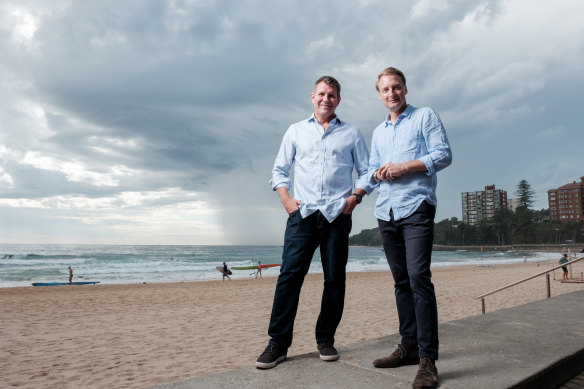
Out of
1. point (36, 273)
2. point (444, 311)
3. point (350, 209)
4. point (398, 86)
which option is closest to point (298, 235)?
point (350, 209)

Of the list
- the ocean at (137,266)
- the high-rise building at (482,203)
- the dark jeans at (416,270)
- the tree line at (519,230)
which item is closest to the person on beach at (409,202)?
the dark jeans at (416,270)

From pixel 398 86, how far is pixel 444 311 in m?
8.98

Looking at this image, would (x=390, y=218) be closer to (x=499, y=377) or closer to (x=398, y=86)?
(x=398, y=86)

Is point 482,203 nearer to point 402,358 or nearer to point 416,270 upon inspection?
point 402,358

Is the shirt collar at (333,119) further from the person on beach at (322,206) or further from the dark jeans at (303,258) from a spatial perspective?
the dark jeans at (303,258)

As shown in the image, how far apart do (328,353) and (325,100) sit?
1.56 meters

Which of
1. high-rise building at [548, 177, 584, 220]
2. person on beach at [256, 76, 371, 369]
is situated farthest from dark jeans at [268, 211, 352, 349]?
high-rise building at [548, 177, 584, 220]

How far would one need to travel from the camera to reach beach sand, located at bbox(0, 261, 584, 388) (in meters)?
5.05

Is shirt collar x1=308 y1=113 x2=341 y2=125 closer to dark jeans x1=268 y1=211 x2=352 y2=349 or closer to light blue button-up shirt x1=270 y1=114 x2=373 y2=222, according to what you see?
light blue button-up shirt x1=270 y1=114 x2=373 y2=222

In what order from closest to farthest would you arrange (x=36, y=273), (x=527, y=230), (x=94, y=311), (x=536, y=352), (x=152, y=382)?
(x=536, y=352) → (x=152, y=382) → (x=94, y=311) → (x=36, y=273) → (x=527, y=230)

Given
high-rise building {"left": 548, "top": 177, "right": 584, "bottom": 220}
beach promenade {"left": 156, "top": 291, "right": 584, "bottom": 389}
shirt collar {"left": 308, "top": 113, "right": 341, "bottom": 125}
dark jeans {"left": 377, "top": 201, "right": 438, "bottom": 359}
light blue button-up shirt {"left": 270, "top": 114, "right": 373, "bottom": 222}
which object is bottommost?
beach promenade {"left": 156, "top": 291, "right": 584, "bottom": 389}

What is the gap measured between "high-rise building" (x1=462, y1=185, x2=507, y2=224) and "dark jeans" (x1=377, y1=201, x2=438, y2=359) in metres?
160

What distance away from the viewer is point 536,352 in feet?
8.05

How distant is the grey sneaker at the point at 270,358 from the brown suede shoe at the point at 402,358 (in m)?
0.54
